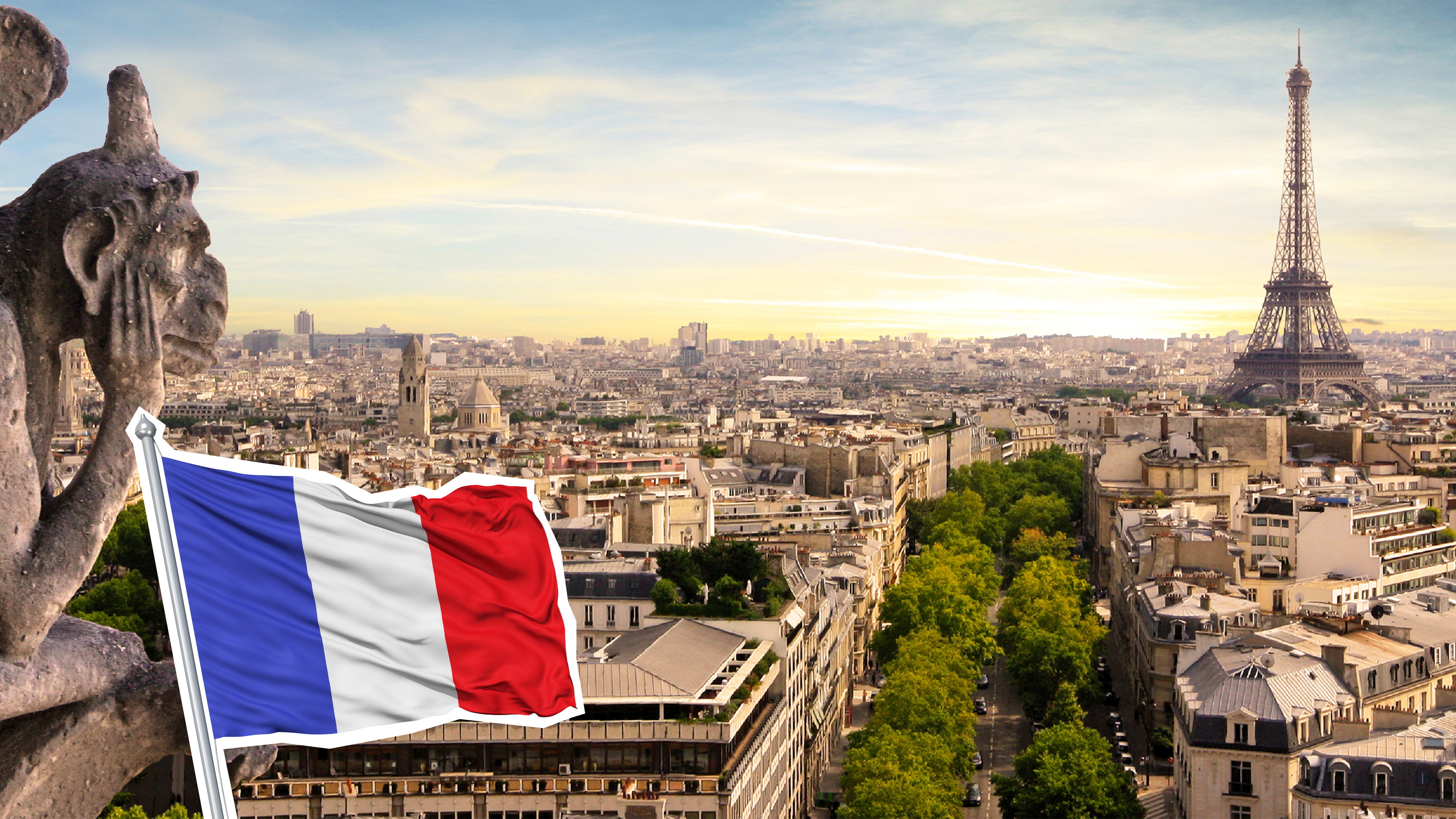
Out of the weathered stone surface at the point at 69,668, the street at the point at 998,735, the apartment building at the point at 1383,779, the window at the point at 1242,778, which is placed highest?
the weathered stone surface at the point at 69,668

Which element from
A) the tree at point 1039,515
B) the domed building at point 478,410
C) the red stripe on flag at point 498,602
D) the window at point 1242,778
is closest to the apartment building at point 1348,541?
the tree at point 1039,515

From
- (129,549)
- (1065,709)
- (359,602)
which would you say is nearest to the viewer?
(359,602)

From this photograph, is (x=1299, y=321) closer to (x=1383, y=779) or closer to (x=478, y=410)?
(x=478, y=410)

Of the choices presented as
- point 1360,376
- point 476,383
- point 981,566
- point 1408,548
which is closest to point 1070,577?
point 981,566

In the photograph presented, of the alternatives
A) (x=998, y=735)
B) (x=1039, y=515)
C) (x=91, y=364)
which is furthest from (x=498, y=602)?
(x=1039, y=515)

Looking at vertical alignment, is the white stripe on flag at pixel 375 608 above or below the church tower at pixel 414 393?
above

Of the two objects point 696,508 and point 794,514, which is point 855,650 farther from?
point 794,514

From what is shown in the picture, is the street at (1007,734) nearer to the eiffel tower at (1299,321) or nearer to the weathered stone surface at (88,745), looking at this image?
the weathered stone surface at (88,745)
